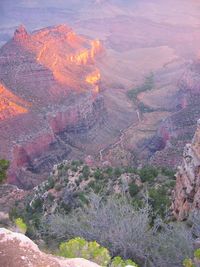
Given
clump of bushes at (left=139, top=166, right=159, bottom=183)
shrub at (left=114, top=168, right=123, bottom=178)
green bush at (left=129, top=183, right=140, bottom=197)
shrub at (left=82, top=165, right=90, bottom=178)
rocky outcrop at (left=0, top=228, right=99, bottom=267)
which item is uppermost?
rocky outcrop at (left=0, top=228, right=99, bottom=267)

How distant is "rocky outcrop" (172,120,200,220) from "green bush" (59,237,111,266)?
7.60 metres

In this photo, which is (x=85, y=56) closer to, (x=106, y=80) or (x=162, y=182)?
(x=106, y=80)

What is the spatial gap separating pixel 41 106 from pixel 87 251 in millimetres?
45850

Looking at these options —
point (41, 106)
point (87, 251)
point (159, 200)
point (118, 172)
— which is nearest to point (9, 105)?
point (41, 106)

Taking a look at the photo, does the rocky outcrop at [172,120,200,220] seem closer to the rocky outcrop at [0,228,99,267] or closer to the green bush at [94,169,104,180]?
the green bush at [94,169,104,180]

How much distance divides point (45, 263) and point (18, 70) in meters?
54.4

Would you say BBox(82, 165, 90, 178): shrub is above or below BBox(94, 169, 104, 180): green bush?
below

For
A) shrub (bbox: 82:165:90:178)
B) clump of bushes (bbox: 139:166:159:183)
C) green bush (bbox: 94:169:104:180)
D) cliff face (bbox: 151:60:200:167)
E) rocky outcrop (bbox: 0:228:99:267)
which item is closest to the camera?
rocky outcrop (bbox: 0:228:99:267)

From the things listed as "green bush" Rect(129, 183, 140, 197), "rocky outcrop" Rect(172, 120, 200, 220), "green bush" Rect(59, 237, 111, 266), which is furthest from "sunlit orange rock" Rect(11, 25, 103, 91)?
"green bush" Rect(59, 237, 111, 266)

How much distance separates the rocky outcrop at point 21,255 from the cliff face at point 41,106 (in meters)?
37.2

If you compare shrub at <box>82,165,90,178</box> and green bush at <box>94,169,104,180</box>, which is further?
shrub at <box>82,165,90,178</box>

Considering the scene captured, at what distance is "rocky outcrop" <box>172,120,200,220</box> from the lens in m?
20.2

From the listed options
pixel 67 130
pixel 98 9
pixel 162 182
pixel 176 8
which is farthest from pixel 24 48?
pixel 176 8

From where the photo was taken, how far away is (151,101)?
257 feet
